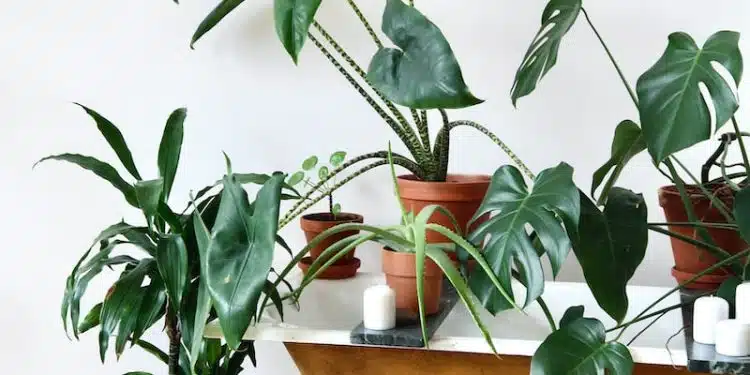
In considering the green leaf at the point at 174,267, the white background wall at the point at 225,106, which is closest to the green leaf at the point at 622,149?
the white background wall at the point at 225,106

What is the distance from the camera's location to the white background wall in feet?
5.62

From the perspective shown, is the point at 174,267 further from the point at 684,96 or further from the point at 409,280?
the point at 684,96

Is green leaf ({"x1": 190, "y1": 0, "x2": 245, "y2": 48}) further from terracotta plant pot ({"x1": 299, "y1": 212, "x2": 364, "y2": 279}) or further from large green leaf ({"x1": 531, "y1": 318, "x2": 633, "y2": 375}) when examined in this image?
large green leaf ({"x1": 531, "y1": 318, "x2": 633, "y2": 375})

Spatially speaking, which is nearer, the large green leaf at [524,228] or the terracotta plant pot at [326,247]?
the large green leaf at [524,228]

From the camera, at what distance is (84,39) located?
190cm

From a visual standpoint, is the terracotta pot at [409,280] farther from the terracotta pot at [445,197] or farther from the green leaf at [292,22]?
the green leaf at [292,22]

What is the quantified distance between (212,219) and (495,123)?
0.61 m

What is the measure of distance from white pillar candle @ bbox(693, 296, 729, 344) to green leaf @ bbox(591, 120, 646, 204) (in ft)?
0.67

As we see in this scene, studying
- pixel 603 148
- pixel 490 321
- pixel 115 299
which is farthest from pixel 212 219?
pixel 603 148

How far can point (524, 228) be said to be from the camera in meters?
1.16

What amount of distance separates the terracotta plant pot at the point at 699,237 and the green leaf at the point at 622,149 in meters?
0.20

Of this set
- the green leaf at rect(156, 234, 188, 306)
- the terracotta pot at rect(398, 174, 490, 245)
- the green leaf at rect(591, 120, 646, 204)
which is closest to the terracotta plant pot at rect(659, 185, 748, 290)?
the green leaf at rect(591, 120, 646, 204)

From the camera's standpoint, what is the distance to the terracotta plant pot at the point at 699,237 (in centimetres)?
146

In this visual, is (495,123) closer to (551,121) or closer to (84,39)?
(551,121)
